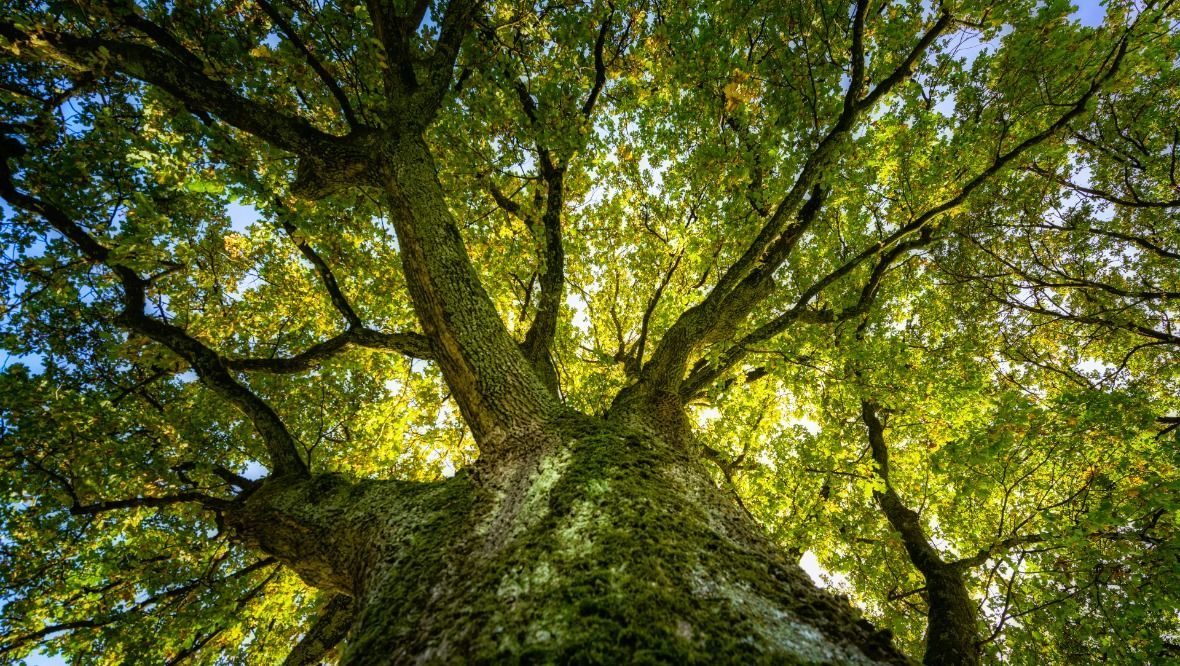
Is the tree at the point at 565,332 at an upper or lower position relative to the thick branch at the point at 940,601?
upper

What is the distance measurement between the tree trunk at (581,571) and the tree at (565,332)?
0.02m

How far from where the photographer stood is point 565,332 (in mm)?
10578

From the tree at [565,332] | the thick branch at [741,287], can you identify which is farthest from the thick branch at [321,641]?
the thick branch at [741,287]

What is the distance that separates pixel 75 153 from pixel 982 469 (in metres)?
14.5

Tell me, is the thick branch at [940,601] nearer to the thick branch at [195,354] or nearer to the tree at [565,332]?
the tree at [565,332]

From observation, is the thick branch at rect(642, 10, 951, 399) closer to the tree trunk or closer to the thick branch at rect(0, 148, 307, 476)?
the tree trunk

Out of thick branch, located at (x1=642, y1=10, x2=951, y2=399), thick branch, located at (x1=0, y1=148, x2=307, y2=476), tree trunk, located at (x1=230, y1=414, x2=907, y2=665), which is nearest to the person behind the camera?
tree trunk, located at (x1=230, y1=414, x2=907, y2=665)

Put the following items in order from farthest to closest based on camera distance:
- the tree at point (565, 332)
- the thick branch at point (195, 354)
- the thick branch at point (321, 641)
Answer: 1. the thick branch at point (321, 641)
2. the thick branch at point (195, 354)
3. the tree at point (565, 332)

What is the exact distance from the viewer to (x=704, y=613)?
1661mm

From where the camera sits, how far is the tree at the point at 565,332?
9.44ft

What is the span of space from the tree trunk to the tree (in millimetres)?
23

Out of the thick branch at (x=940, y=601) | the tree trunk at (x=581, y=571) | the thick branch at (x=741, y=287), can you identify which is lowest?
the thick branch at (x=940, y=601)

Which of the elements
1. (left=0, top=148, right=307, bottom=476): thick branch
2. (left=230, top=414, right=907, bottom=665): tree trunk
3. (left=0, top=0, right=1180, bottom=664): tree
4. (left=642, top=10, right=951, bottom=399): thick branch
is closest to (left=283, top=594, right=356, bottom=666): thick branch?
(left=0, top=0, right=1180, bottom=664): tree

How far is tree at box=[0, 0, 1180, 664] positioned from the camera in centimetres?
288
